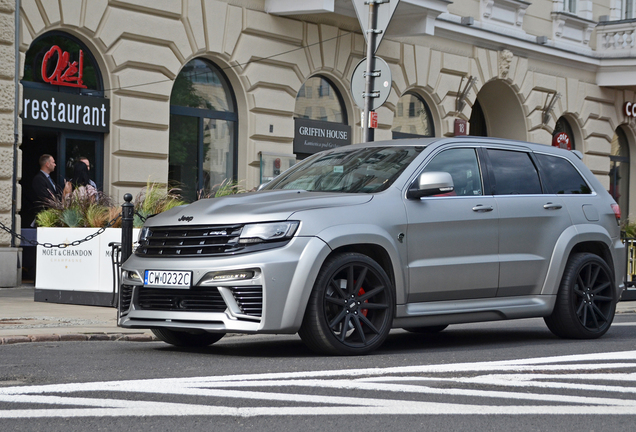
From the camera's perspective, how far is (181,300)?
7258 mm

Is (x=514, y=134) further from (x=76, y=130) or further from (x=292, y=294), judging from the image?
(x=292, y=294)

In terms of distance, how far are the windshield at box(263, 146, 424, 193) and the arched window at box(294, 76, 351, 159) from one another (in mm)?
11758

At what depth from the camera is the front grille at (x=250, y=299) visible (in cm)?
695

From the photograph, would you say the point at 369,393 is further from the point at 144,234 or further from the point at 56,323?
the point at 56,323

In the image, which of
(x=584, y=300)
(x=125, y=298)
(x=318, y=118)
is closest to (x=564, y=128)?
(x=318, y=118)

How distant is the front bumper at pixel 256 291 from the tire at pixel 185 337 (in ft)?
2.77

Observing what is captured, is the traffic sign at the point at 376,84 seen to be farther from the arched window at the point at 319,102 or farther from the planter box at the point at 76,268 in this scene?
the arched window at the point at 319,102

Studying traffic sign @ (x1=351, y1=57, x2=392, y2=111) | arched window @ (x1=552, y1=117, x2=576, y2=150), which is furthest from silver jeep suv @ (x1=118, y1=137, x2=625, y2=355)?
arched window @ (x1=552, y1=117, x2=576, y2=150)

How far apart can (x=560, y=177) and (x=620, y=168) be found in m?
22.1

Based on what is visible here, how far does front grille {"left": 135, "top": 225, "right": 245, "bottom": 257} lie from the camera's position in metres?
7.10

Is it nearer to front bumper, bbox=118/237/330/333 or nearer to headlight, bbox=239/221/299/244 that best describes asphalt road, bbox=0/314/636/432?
front bumper, bbox=118/237/330/333

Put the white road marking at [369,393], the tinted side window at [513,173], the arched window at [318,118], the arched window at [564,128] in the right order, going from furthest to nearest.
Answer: the arched window at [564,128]
the arched window at [318,118]
the tinted side window at [513,173]
the white road marking at [369,393]

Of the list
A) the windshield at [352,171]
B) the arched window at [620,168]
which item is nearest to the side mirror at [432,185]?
the windshield at [352,171]

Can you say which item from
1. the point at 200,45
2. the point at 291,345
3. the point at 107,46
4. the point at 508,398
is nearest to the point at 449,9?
the point at 200,45
